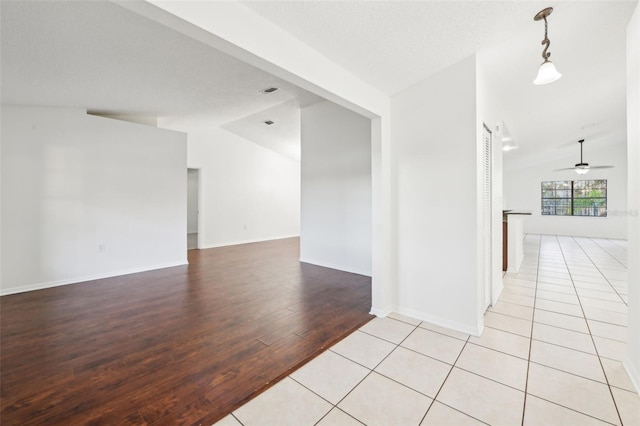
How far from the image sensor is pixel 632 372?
184 cm

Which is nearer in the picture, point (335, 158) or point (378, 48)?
point (378, 48)

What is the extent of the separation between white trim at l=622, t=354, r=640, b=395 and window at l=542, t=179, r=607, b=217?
378 inches

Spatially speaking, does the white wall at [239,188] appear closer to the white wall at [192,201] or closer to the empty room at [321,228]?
the empty room at [321,228]

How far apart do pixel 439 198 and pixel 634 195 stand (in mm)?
1271

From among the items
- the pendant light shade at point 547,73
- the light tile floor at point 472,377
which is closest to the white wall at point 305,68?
the light tile floor at point 472,377

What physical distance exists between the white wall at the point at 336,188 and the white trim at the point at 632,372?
2.97 metres

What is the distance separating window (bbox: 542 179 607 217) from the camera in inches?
342

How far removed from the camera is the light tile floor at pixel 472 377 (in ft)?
5.13

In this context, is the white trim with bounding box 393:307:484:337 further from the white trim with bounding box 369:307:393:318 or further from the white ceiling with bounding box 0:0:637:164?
the white ceiling with bounding box 0:0:637:164

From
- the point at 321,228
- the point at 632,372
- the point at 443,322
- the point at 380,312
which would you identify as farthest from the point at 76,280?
the point at 632,372

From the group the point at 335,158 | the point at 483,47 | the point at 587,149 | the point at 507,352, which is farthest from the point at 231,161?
the point at 587,149

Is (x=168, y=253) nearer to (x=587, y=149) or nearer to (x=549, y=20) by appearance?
(x=549, y=20)

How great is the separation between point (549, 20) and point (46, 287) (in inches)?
254

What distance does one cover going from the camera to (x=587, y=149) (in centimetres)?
836
